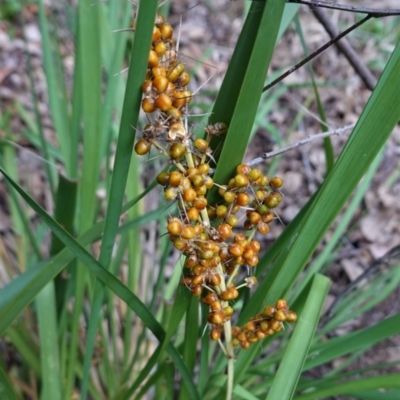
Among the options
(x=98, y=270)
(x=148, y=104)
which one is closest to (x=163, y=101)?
(x=148, y=104)

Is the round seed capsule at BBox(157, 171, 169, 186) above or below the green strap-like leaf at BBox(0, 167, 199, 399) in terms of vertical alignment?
above

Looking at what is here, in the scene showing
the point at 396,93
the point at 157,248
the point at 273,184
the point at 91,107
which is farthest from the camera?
the point at 157,248

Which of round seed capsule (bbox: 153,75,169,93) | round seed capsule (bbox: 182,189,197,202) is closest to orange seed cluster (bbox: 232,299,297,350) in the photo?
round seed capsule (bbox: 182,189,197,202)

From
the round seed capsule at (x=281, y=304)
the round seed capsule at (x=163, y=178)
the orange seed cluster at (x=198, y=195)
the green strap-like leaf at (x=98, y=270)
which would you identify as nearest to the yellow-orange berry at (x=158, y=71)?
the orange seed cluster at (x=198, y=195)

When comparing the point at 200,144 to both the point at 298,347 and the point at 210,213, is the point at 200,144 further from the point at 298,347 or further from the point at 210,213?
the point at 298,347

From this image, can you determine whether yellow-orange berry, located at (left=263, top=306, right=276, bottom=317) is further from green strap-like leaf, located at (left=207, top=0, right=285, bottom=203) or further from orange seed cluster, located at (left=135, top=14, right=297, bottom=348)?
green strap-like leaf, located at (left=207, top=0, right=285, bottom=203)

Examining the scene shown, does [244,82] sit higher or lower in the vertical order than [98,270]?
higher

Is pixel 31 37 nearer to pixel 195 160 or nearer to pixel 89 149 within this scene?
pixel 89 149

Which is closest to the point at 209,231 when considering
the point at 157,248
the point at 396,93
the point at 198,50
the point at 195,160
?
the point at 195,160
